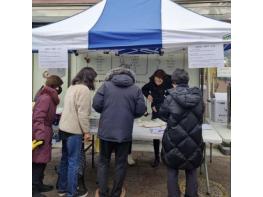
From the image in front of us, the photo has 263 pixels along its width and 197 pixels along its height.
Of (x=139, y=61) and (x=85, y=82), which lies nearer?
(x=85, y=82)

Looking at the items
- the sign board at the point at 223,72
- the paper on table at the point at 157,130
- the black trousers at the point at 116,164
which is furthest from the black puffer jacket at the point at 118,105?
the sign board at the point at 223,72

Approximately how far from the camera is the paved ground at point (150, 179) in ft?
15.5

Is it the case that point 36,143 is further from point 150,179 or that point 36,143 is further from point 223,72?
point 223,72

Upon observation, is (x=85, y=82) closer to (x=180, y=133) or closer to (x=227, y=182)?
(x=180, y=133)

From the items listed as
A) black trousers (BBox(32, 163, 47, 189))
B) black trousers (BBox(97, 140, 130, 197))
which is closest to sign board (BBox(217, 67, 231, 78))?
black trousers (BBox(97, 140, 130, 197))

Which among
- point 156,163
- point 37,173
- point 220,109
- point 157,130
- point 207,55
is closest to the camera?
point 207,55

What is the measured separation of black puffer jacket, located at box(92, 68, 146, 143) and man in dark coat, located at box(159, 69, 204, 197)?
42 centimetres

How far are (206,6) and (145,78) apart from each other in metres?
3.08

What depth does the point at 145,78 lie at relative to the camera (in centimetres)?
749

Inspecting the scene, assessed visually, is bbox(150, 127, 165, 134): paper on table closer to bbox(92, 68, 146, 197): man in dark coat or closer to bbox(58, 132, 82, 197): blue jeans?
bbox(92, 68, 146, 197): man in dark coat

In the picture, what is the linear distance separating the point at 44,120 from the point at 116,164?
1065mm

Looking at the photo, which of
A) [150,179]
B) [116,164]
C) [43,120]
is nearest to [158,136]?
[116,164]

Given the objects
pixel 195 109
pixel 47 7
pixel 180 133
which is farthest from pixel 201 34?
pixel 47 7

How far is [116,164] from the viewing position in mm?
4082
